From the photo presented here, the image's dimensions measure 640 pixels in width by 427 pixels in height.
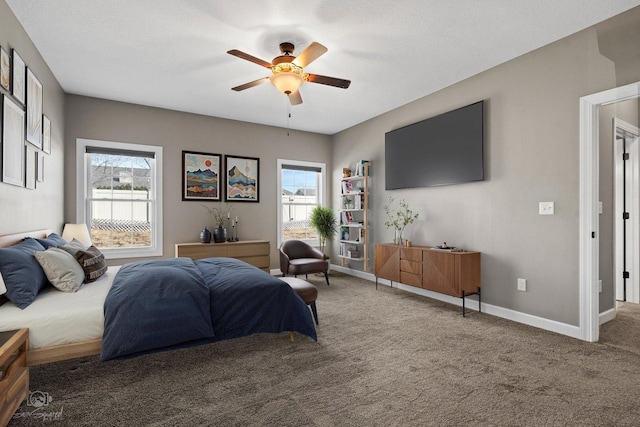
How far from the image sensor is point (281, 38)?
124 inches

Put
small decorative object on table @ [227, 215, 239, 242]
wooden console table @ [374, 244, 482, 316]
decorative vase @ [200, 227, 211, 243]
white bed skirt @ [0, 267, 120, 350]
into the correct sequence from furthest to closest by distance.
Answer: small decorative object on table @ [227, 215, 239, 242], decorative vase @ [200, 227, 211, 243], wooden console table @ [374, 244, 482, 316], white bed skirt @ [0, 267, 120, 350]

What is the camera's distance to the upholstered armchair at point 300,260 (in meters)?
5.12

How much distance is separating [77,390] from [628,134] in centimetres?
596

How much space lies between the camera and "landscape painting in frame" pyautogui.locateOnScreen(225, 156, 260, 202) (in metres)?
5.73

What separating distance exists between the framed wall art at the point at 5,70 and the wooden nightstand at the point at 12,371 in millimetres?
1893

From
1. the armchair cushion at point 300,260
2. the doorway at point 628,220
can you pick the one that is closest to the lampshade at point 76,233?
the armchair cushion at point 300,260

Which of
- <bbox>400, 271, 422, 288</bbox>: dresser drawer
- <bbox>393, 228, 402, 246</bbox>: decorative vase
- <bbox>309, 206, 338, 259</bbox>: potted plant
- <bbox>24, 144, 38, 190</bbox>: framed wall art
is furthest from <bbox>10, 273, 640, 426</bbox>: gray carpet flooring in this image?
<bbox>309, 206, 338, 259</bbox>: potted plant

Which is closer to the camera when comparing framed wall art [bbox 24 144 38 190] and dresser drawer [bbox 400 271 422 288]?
framed wall art [bbox 24 144 38 190]

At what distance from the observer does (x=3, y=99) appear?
251 centimetres

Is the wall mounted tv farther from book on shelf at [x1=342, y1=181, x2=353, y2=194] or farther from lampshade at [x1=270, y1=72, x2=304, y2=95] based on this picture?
lampshade at [x1=270, y1=72, x2=304, y2=95]

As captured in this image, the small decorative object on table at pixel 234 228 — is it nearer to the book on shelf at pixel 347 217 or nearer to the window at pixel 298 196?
the window at pixel 298 196

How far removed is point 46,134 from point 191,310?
2853mm

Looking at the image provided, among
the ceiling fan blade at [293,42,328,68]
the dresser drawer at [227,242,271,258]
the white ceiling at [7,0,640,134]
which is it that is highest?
the white ceiling at [7,0,640,134]

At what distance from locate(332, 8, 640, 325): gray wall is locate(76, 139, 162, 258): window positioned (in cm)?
424
